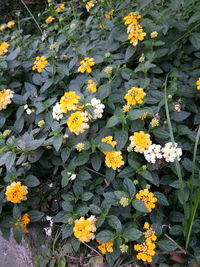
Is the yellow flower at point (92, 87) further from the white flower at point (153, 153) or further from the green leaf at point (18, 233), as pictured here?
the green leaf at point (18, 233)

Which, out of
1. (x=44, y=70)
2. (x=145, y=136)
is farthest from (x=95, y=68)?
(x=145, y=136)

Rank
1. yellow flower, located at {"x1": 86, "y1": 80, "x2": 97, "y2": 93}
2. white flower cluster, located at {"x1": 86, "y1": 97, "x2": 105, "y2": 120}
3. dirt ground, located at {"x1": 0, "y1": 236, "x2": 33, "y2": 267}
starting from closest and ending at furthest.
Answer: white flower cluster, located at {"x1": 86, "y1": 97, "x2": 105, "y2": 120} < yellow flower, located at {"x1": 86, "y1": 80, "x2": 97, "y2": 93} < dirt ground, located at {"x1": 0, "y1": 236, "x2": 33, "y2": 267}

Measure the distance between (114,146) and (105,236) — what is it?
1.57 feet

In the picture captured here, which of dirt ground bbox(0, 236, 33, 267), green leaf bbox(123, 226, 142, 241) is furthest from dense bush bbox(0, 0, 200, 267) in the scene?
dirt ground bbox(0, 236, 33, 267)

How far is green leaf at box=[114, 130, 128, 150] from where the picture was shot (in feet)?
4.94

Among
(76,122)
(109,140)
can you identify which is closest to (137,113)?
(109,140)

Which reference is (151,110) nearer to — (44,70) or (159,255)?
(159,255)

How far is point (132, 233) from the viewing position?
141cm

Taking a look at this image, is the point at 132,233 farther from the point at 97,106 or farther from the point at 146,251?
the point at 97,106

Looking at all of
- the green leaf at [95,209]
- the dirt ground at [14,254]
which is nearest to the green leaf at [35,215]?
the dirt ground at [14,254]

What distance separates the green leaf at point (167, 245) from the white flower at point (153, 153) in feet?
1.41

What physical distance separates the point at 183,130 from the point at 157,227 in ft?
1.85

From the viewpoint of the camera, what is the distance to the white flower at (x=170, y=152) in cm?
143

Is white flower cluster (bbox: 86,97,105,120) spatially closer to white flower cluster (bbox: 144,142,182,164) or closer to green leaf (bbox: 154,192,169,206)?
white flower cluster (bbox: 144,142,182,164)
